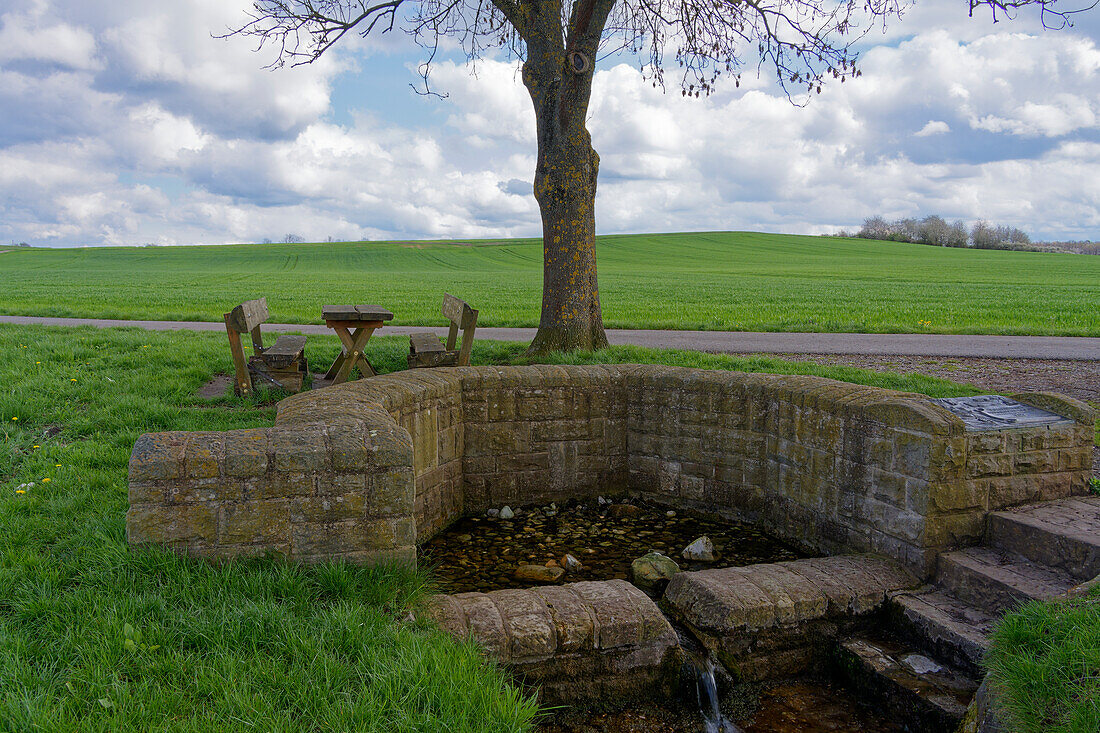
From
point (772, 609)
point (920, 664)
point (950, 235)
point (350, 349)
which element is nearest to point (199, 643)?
point (772, 609)

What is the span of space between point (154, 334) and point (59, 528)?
8.22 metres

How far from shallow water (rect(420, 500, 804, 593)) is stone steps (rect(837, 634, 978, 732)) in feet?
4.50

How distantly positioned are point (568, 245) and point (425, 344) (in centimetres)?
220

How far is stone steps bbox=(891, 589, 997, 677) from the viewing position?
3.85m

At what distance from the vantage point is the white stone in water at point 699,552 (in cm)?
555

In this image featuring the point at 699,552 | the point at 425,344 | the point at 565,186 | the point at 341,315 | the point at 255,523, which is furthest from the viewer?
the point at 565,186

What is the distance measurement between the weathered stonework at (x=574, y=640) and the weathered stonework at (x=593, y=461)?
0.59 metres

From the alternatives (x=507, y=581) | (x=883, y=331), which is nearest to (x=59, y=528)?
(x=507, y=581)

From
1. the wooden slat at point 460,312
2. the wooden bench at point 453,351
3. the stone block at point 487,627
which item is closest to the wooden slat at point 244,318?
the wooden bench at point 453,351

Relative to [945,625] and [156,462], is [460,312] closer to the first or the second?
[156,462]

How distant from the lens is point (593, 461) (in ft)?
22.2

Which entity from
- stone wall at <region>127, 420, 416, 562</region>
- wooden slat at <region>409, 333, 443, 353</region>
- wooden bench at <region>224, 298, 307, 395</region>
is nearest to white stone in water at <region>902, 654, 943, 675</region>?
stone wall at <region>127, 420, 416, 562</region>

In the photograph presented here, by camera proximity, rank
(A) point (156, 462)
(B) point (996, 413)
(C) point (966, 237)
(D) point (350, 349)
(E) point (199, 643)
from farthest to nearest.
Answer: (C) point (966, 237)
(D) point (350, 349)
(B) point (996, 413)
(A) point (156, 462)
(E) point (199, 643)

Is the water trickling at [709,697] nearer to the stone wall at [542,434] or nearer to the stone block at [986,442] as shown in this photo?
the stone block at [986,442]
